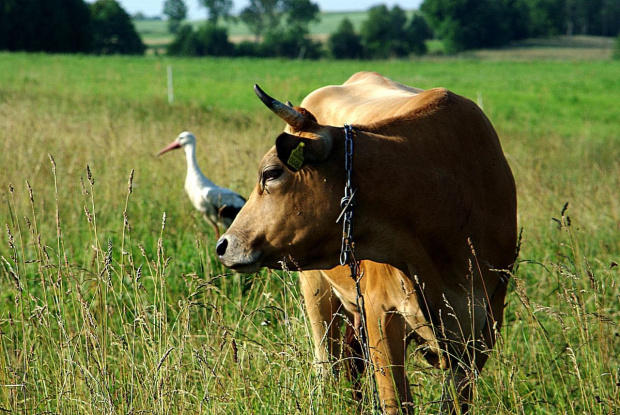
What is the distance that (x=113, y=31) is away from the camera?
80.2 meters

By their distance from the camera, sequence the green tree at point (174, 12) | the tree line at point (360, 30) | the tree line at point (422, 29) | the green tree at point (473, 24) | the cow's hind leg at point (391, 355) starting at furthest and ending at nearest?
the green tree at point (174, 12) → the green tree at point (473, 24) → the tree line at point (422, 29) → the tree line at point (360, 30) → the cow's hind leg at point (391, 355)

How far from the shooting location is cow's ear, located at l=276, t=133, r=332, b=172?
2643 millimetres

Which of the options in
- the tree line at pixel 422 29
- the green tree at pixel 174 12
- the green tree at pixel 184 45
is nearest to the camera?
the green tree at pixel 184 45

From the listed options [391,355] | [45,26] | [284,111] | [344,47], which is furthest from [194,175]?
[344,47]

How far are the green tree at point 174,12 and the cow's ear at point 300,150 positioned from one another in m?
125

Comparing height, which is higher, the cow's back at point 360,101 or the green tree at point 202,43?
the green tree at point 202,43

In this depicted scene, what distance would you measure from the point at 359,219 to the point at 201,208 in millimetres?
4274

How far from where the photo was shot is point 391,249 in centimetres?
298

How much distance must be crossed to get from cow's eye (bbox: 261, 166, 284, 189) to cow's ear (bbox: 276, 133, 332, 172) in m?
0.07

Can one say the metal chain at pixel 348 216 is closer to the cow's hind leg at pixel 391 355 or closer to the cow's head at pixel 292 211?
the cow's head at pixel 292 211

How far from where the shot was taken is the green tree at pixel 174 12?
123 m

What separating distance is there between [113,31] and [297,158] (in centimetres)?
8319

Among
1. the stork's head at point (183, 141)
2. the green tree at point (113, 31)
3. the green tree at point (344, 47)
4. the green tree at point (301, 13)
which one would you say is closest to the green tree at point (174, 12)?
the green tree at point (301, 13)

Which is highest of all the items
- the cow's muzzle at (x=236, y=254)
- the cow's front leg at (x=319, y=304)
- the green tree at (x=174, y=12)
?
the green tree at (x=174, y=12)
